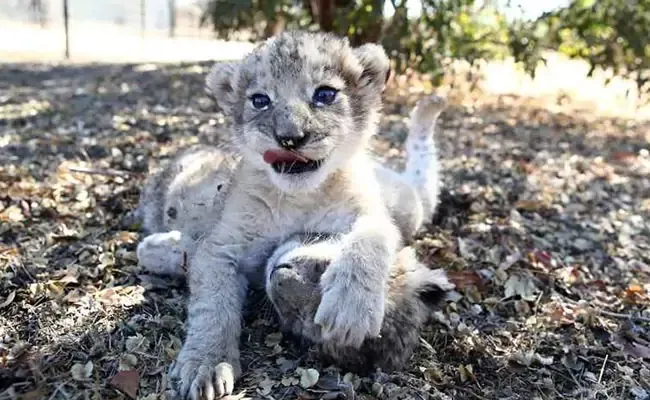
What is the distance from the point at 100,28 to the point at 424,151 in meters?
29.7

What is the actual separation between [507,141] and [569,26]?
1352mm

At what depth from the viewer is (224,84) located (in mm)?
3664

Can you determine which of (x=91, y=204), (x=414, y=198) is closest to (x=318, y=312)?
(x=414, y=198)

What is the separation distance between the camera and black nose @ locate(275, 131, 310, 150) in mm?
2861

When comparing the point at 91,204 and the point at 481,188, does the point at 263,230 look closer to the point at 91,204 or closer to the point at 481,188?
the point at 91,204

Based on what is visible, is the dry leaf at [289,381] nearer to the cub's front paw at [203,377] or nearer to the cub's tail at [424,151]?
the cub's front paw at [203,377]

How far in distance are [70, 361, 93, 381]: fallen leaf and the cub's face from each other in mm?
772

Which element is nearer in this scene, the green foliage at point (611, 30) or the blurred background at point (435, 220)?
the blurred background at point (435, 220)

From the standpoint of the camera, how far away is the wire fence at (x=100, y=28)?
614 inches

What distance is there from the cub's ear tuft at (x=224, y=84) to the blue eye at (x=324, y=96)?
0.58 metres

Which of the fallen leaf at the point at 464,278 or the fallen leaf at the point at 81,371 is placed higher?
the fallen leaf at the point at 464,278

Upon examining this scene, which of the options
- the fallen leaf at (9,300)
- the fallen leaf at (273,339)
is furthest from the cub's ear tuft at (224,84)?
the fallen leaf at (9,300)

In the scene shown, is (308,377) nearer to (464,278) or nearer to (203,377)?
(203,377)

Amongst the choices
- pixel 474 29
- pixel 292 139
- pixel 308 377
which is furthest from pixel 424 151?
pixel 474 29
